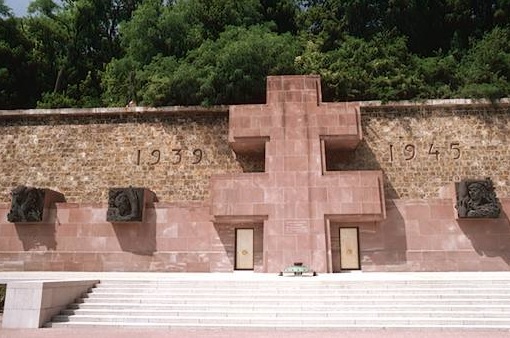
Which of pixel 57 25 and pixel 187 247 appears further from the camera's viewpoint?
pixel 57 25

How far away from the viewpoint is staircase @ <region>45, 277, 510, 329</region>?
7.61 m

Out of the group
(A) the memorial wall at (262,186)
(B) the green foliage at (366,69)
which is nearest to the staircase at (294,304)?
(A) the memorial wall at (262,186)

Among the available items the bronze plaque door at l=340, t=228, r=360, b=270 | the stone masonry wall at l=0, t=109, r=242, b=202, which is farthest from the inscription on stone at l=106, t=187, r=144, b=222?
the bronze plaque door at l=340, t=228, r=360, b=270

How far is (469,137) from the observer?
1497 centimetres

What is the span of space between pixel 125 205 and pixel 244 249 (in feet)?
12.6

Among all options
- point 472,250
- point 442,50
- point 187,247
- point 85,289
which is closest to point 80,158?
point 187,247

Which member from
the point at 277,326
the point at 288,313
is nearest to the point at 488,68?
the point at 288,313

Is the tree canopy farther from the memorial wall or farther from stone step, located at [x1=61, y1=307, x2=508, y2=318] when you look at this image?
stone step, located at [x1=61, y1=307, x2=508, y2=318]

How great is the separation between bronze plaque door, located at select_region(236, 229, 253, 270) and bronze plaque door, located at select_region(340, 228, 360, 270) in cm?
272

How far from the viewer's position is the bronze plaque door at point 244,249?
13.2m

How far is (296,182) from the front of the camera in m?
13.1

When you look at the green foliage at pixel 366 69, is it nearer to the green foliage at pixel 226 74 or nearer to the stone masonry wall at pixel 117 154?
the green foliage at pixel 226 74

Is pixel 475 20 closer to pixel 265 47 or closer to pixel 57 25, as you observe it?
pixel 265 47

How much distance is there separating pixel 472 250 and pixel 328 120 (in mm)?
5638
